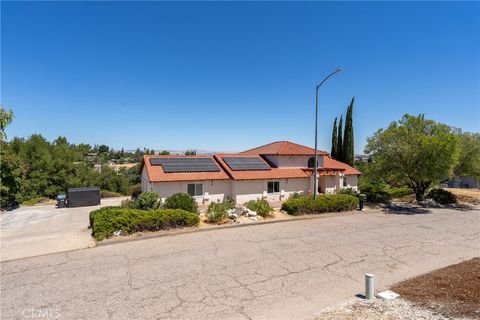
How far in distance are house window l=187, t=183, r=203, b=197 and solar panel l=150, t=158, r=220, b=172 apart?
4.60 feet

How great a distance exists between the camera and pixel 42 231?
14.9 meters

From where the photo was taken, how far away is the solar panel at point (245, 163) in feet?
79.8

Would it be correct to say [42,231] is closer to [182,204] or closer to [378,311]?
[182,204]

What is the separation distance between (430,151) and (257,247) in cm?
1793

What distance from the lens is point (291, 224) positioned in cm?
1650

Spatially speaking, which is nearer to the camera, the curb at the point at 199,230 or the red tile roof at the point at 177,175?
the curb at the point at 199,230

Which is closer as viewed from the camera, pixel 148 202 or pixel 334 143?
pixel 148 202

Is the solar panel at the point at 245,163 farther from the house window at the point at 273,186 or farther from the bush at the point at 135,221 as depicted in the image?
the bush at the point at 135,221

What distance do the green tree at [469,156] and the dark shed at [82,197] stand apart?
33.0m

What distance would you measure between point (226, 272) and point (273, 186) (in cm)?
1595

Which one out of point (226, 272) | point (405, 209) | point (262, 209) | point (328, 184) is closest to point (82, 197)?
point (262, 209)

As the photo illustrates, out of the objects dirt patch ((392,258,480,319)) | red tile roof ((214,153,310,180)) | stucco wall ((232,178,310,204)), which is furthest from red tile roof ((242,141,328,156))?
dirt patch ((392,258,480,319))

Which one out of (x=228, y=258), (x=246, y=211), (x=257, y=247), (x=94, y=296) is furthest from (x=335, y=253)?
(x=94, y=296)

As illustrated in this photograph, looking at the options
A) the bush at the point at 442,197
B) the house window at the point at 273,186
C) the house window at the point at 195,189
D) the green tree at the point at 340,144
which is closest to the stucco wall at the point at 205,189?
the house window at the point at 195,189
